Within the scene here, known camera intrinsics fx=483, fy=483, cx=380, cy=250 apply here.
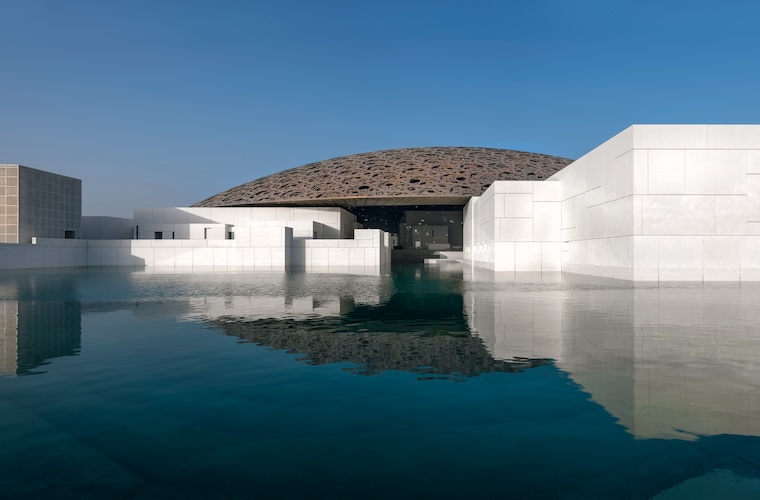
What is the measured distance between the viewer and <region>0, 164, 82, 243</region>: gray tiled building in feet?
100

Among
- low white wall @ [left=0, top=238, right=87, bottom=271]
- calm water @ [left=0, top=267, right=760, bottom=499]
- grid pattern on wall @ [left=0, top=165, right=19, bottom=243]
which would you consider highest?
grid pattern on wall @ [left=0, top=165, right=19, bottom=243]

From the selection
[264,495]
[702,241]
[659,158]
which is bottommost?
[264,495]

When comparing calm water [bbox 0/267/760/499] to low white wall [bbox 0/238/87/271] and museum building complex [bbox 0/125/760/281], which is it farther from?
low white wall [bbox 0/238/87/271]

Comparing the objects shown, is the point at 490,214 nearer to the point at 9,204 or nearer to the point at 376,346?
the point at 376,346

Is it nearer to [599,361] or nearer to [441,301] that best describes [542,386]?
[599,361]

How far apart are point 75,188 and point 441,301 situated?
34.2 meters

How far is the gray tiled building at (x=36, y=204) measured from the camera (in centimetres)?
3050

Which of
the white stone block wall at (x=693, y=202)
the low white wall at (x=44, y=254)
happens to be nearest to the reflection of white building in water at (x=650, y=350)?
the white stone block wall at (x=693, y=202)

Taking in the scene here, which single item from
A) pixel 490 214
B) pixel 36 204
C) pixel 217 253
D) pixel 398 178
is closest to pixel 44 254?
pixel 36 204

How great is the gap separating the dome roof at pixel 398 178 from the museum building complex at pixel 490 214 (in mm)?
194

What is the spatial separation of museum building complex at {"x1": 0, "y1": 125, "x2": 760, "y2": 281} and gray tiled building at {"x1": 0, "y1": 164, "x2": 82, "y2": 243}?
3.2 inches

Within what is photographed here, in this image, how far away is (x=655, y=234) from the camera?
16.9m

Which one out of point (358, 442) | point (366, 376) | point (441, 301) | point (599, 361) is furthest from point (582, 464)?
point (441, 301)

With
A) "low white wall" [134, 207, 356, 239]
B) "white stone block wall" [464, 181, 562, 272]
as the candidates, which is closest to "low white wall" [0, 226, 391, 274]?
"white stone block wall" [464, 181, 562, 272]
